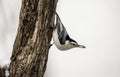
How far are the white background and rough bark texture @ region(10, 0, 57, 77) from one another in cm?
53

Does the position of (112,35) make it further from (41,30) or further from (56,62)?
(41,30)

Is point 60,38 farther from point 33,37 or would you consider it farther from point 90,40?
point 90,40

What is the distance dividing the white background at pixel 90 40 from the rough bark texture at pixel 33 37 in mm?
530

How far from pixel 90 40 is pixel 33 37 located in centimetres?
71

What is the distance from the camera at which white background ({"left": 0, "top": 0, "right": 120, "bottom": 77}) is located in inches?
60.1

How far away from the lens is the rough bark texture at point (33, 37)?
94 centimetres

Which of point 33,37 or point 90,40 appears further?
point 90,40

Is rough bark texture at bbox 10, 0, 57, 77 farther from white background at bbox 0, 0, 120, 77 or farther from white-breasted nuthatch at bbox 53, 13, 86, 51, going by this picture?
white background at bbox 0, 0, 120, 77

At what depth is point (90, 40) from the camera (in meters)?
1.59

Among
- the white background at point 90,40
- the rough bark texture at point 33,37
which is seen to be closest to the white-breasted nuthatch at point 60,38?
the rough bark texture at point 33,37

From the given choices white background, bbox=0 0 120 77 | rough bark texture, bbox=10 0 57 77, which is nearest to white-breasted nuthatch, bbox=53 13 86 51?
rough bark texture, bbox=10 0 57 77

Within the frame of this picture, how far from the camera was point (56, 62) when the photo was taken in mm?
1527

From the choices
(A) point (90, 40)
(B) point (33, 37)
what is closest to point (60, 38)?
(B) point (33, 37)

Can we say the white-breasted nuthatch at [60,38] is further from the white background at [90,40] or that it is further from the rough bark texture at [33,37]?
the white background at [90,40]
